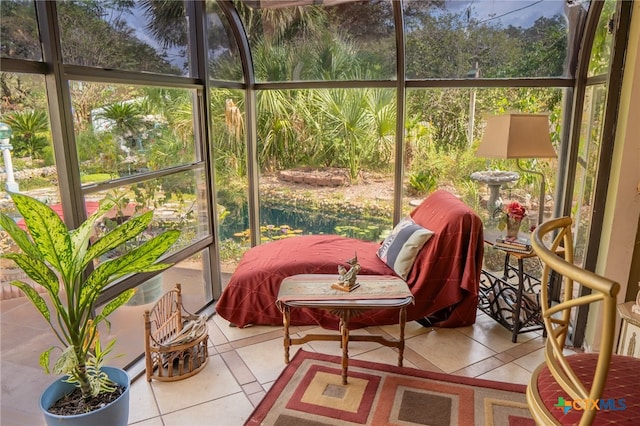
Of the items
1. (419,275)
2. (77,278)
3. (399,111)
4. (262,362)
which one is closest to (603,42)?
(399,111)

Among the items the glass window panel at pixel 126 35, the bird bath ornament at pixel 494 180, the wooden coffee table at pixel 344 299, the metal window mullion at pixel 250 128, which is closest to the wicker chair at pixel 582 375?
the wooden coffee table at pixel 344 299

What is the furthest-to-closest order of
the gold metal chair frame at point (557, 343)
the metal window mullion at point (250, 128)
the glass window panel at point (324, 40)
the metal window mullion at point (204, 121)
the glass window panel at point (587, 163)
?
1. the metal window mullion at point (250, 128)
2. the glass window panel at point (324, 40)
3. the metal window mullion at point (204, 121)
4. the glass window panel at point (587, 163)
5. the gold metal chair frame at point (557, 343)

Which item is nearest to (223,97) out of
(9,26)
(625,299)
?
(9,26)

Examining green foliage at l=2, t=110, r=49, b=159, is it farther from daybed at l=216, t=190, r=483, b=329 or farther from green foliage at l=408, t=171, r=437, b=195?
green foliage at l=408, t=171, r=437, b=195

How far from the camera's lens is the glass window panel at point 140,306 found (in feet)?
8.96

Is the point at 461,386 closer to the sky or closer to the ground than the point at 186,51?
closer to the ground

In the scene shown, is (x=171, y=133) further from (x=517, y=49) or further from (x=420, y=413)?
(x=517, y=49)

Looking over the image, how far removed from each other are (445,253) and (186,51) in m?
2.34

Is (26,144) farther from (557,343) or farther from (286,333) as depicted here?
(557,343)

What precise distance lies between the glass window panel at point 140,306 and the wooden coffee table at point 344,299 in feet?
2.97

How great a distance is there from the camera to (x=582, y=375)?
4.58 ft

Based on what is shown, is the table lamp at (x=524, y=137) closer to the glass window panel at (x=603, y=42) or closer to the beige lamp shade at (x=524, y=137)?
the beige lamp shade at (x=524, y=137)

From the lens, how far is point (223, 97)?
148 inches

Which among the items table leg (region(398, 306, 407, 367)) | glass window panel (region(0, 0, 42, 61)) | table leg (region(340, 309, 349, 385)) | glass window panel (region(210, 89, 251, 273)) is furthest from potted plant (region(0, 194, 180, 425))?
glass window panel (region(210, 89, 251, 273))
